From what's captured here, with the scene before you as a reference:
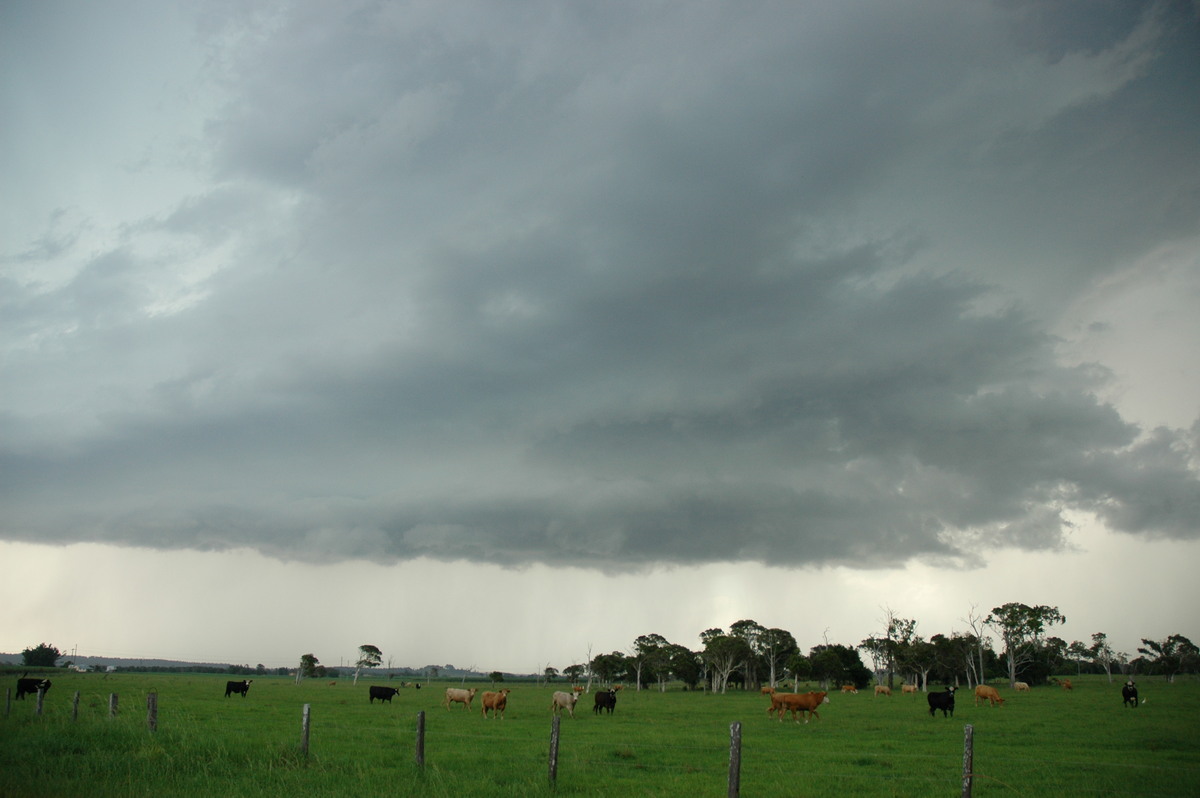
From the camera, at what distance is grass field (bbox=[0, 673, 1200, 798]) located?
15898mm

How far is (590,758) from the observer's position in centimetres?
2336

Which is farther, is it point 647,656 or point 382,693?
point 647,656

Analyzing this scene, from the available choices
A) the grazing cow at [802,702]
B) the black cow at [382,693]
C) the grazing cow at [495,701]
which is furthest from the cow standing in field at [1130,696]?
the black cow at [382,693]

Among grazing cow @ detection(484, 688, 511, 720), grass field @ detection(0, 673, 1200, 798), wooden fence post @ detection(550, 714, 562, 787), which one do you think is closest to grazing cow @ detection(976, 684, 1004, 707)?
grass field @ detection(0, 673, 1200, 798)

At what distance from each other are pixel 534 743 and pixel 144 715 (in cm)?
1352

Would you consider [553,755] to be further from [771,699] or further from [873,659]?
[873,659]

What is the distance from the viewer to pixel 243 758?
58.4 feet

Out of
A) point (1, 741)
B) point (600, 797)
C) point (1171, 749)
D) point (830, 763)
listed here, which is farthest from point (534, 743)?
point (1171, 749)

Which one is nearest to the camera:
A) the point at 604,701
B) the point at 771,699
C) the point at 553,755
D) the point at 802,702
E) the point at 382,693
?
the point at 553,755

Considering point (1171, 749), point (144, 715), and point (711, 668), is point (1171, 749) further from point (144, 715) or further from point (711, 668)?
point (711, 668)

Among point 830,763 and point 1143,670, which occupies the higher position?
point 830,763

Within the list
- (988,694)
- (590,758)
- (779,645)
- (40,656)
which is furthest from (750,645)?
(40,656)

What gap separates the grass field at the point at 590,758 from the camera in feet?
52.2

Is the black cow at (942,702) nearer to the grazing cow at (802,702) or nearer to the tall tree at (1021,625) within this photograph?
the grazing cow at (802,702)
